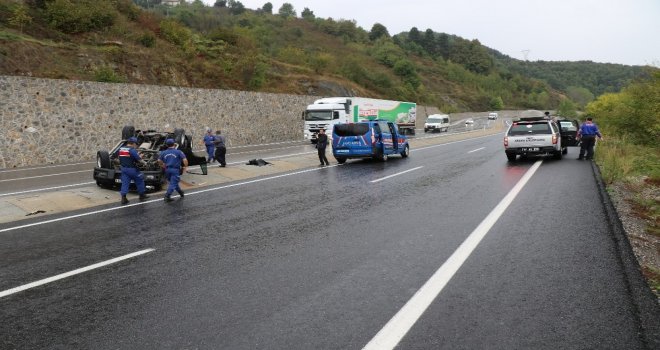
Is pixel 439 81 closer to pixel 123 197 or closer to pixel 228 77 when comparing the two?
pixel 228 77

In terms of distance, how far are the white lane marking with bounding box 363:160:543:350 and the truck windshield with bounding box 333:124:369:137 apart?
12.5 m

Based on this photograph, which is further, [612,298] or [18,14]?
[18,14]

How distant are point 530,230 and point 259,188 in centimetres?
791

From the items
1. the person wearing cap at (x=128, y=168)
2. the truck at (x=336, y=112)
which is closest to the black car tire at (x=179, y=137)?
the person wearing cap at (x=128, y=168)

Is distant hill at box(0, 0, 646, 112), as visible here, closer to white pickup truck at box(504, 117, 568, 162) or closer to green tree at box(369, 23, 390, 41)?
white pickup truck at box(504, 117, 568, 162)

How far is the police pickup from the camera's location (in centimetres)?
1916

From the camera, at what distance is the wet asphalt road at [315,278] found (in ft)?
13.4

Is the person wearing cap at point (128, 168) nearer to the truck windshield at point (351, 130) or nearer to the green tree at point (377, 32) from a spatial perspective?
the truck windshield at point (351, 130)

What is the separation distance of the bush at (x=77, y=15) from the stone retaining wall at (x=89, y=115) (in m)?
10.6

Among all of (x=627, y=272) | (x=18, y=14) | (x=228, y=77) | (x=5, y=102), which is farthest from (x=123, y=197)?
(x=228, y=77)

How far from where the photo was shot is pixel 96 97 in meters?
24.6

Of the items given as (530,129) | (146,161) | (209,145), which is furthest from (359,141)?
(146,161)

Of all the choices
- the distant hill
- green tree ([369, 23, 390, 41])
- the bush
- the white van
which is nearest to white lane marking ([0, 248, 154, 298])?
the distant hill

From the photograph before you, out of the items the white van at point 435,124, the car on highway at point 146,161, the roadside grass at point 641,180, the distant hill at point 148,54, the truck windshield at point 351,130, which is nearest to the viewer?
the roadside grass at point 641,180
